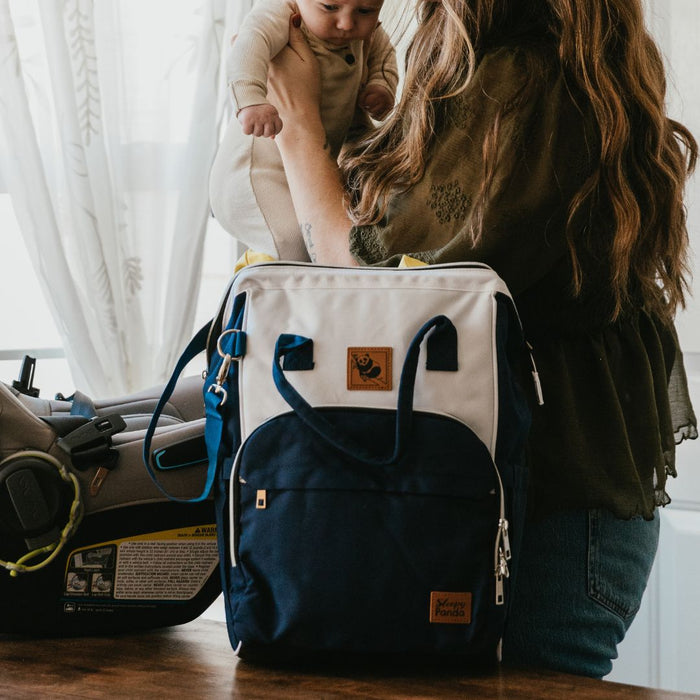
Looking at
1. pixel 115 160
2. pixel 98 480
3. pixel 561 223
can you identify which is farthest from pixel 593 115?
pixel 115 160

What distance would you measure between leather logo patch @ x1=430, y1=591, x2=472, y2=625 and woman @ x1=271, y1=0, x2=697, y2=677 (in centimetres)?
16

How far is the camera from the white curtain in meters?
1.74

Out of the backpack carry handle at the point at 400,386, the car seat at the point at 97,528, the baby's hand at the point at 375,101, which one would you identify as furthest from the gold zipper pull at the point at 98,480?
the baby's hand at the point at 375,101

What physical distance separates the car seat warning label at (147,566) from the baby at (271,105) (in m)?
0.51

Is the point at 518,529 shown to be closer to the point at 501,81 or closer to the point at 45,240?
the point at 501,81

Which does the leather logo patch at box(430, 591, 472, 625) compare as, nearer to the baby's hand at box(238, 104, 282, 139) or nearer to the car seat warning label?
the car seat warning label

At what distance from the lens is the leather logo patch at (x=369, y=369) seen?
0.77 m

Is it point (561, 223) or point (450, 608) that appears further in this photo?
point (561, 223)

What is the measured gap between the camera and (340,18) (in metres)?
1.22

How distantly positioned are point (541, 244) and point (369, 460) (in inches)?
12.3

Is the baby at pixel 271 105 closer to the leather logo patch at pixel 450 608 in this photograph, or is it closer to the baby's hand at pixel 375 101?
the baby's hand at pixel 375 101

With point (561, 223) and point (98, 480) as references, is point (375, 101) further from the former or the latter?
point (98, 480)

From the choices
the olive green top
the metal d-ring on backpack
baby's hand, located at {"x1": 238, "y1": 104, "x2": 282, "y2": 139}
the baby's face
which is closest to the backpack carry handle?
the metal d-ring on backpack

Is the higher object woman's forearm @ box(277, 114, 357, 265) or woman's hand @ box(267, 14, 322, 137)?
woman's hand @ box(267, 14, 322, 137)
